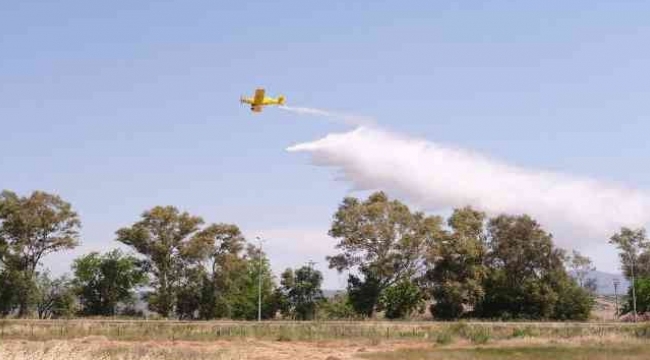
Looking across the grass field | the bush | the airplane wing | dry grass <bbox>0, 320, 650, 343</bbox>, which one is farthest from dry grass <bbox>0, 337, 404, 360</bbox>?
the airplane wing

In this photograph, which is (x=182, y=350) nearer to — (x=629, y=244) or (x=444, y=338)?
(x=444, y=338)

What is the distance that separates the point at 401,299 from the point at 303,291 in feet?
33.1

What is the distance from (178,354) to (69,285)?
44.5 meters

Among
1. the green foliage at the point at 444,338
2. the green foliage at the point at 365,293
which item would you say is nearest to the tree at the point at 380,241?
the green foliage at the point at 365,293

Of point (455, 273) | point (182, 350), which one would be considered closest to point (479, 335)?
point (182, 350)

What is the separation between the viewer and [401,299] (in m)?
79.2

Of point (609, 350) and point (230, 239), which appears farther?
point (230, 239)

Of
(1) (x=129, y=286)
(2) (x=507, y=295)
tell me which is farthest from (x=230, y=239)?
(2) (x=507, y=295)

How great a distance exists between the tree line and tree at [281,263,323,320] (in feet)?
0.37

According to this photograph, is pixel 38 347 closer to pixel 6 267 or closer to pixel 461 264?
pixel 6 267

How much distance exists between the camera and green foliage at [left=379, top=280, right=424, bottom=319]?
7862 cm

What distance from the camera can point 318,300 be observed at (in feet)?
267

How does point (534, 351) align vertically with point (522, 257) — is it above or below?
below

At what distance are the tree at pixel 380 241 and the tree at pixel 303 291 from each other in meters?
3.09
